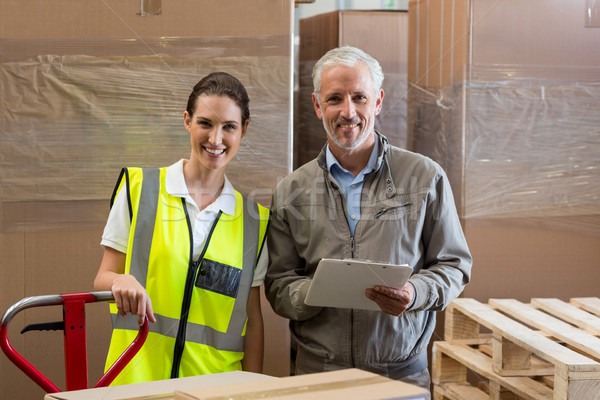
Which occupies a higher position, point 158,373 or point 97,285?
point 97,285


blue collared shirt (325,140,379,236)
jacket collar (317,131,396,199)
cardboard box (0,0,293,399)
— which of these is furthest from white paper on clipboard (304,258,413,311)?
cardboard box (0,0,293,399)

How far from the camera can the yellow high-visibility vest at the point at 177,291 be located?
194cm

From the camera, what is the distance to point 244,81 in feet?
7.80

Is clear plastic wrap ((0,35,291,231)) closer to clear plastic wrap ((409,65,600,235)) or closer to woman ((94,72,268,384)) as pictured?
woman ((94,72,268,384))

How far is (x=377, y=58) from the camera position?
3068mm

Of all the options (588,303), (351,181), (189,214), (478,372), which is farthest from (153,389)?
(588,303)

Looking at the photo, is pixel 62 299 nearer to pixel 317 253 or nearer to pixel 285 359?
pixel 317 253

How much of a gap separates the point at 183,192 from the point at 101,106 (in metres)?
0.55

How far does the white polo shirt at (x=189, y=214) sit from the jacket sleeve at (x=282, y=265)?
3cm

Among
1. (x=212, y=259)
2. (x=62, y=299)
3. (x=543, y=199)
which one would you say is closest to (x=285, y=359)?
(x=212, y=259)

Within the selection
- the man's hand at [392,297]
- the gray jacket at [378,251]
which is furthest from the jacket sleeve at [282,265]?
the man's hand at [392,297]

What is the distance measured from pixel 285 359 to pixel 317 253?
2.06 feet

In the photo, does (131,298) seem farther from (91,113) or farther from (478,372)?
(478,372)

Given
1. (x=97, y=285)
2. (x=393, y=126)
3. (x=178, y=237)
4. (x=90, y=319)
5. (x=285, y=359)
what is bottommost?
(x=285, y=359)
